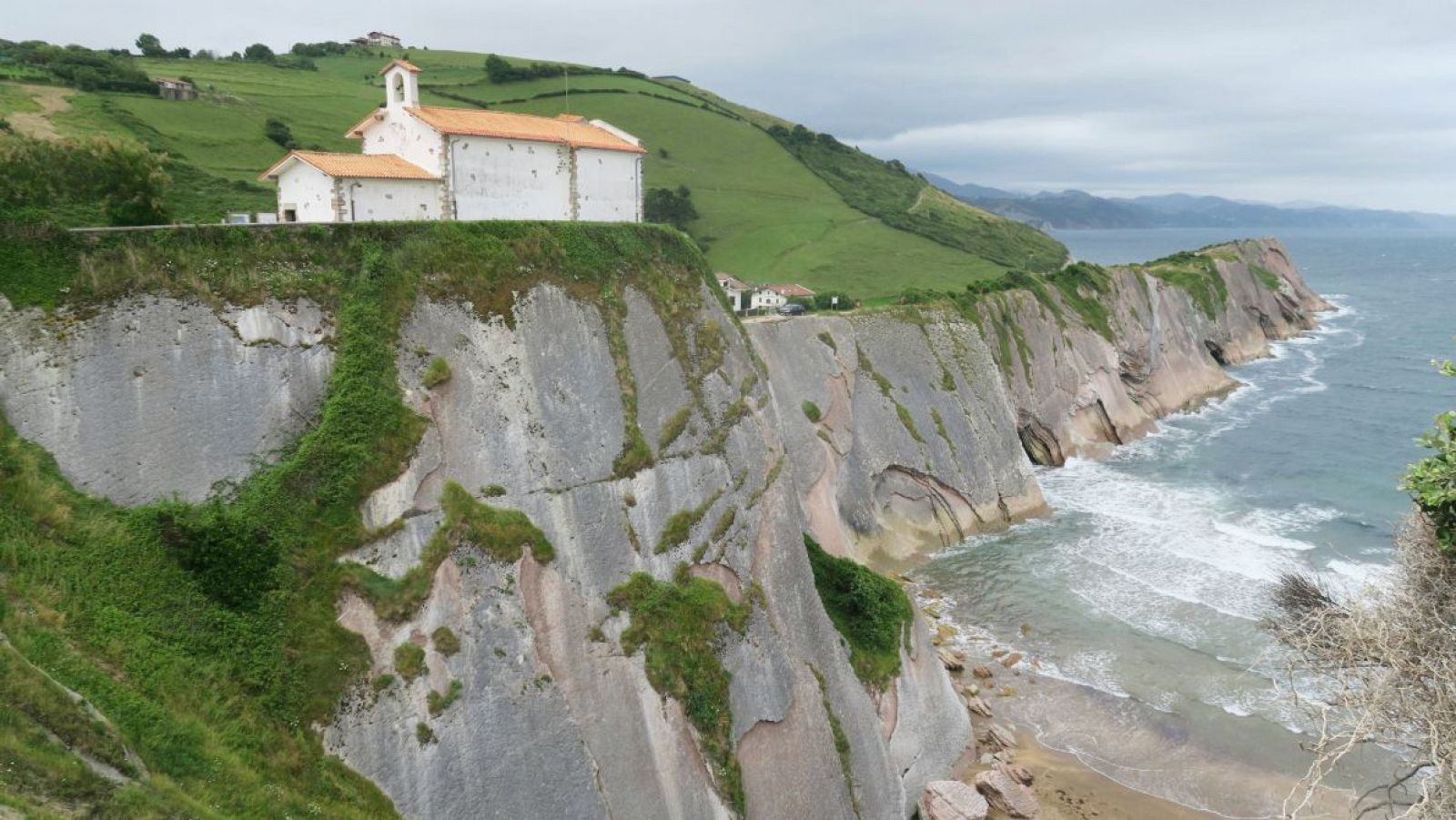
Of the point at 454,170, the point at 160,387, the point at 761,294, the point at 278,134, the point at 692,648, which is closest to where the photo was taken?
the point at 160,387

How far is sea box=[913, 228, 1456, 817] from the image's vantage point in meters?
28.9

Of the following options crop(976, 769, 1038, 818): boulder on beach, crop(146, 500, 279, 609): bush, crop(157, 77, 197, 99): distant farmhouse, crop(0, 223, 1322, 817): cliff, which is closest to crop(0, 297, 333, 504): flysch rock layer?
crop(0, 223, 1322, 817): cliff

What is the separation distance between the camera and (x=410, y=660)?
19.5 meters

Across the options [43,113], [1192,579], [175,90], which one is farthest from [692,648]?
[175,90]

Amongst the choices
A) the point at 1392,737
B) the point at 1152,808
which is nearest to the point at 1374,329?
the point at 1152,808

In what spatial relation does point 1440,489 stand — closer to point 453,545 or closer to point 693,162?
point 453,545

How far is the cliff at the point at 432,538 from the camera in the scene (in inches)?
680

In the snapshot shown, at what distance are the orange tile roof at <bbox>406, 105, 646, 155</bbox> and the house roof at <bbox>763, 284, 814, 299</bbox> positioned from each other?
30.9m

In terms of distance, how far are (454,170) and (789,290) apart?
4042 cm

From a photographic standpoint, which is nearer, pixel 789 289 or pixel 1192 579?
pixel 1192 579

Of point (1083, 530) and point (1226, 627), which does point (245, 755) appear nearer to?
point (1226, 627)

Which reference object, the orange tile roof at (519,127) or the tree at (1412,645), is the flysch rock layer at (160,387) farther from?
the tree at (1412,645)

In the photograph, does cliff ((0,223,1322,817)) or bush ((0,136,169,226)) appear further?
bush ((0,136,169,226))

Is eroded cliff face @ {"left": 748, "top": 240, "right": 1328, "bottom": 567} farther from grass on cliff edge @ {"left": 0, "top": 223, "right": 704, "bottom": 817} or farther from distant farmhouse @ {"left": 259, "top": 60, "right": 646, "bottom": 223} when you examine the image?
grass on cliff edge @ {"left": 0, "top": 223, "right": 704, "bottom": 817}
